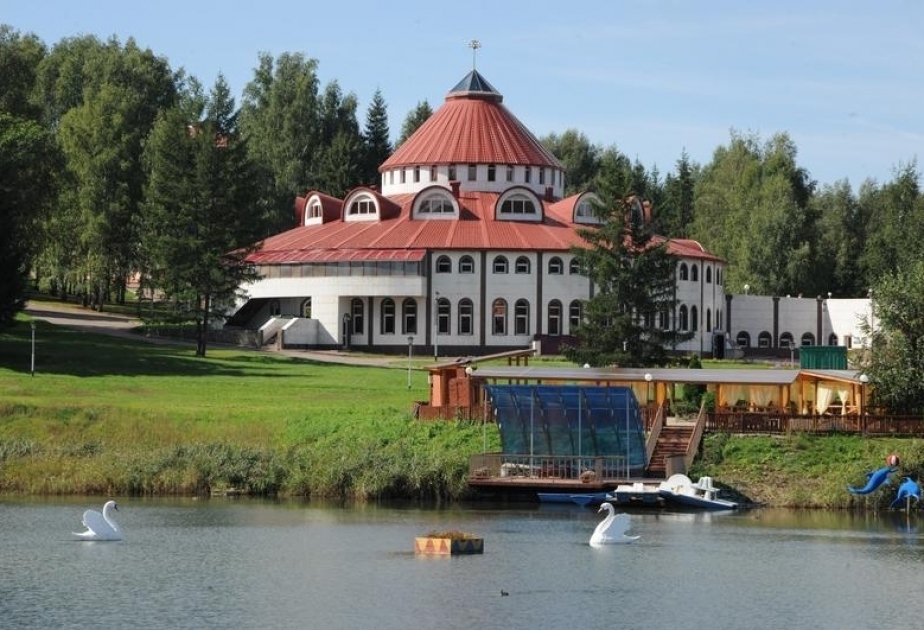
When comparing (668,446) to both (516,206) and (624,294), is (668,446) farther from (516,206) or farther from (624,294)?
(516,206)

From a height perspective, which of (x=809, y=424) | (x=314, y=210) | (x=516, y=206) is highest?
(x=314, y=210)

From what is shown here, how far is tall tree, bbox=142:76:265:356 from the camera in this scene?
93500 millimetres

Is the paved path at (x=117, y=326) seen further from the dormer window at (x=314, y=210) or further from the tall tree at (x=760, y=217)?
the tall tree at (x=760, y=217)

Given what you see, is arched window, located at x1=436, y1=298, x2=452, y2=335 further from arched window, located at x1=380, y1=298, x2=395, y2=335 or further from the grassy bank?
the grassy bank

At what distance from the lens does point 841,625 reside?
128ft

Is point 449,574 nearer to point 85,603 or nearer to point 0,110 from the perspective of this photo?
point 85,603

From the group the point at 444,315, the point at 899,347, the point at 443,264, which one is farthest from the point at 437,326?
the point at 899,347

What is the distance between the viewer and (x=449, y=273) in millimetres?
106125

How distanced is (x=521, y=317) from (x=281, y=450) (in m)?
45.8

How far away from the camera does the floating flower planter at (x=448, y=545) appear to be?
46656mm

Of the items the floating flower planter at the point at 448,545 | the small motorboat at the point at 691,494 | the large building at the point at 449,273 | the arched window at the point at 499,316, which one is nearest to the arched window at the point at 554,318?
the large building at the point at 449,273

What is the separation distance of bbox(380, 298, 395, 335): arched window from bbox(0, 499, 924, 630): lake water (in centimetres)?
4946

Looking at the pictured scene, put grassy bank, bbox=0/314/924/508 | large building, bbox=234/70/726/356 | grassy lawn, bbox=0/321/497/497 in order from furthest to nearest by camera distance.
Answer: large building, bbox=234/70/726/356 < grassy lawn, bbox=0/321/497/497 < grassy bank, bbox=0/314/924/508

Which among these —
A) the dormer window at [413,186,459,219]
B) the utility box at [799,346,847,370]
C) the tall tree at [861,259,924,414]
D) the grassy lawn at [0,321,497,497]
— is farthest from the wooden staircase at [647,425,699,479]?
the dormer window at [413,186,459,219]
